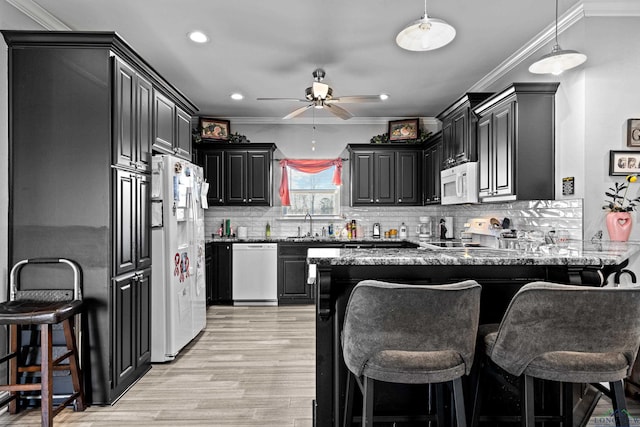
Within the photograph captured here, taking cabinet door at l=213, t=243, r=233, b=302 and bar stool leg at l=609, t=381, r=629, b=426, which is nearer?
bar stool leg at l=609, t=381, r=629, b=426

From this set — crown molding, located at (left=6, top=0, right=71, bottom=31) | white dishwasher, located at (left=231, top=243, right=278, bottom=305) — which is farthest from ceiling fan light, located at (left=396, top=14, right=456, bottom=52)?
white dishwasher, located at (left=231, top=243, right=278, bottom=305)

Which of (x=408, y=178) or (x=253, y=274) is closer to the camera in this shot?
(x=253, y=274)

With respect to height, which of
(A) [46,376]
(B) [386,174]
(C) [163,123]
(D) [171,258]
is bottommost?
(A) [46,376]

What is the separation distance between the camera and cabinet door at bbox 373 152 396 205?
19.2 feet

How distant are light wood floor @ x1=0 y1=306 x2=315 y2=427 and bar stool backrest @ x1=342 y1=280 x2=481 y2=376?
117 cm

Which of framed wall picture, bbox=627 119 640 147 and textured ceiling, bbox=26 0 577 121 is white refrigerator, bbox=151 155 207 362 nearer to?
textured ceiling, bbox=26 0 577 121

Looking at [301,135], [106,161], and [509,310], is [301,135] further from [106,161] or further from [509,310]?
[509,310]

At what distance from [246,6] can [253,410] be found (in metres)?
2.80

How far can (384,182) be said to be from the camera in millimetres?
5871

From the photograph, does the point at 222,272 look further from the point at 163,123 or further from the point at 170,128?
the point at 163,123

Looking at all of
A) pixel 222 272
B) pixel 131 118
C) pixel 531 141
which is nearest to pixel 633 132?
pixel 531 141

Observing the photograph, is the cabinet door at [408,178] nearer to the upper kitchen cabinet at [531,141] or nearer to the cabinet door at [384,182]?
the cabinet door at [384,182]

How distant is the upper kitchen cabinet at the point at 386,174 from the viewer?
19.1 ft

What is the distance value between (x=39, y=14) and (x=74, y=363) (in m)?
2.49
